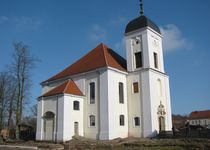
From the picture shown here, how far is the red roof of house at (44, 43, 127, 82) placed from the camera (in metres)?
29.4

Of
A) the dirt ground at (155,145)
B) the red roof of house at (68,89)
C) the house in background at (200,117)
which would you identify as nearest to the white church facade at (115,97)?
the red roof of house at (68,89)

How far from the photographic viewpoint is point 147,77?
93.0 ft

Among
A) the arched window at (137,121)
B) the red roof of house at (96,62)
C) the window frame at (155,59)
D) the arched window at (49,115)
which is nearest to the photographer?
the arched window at (49,115)

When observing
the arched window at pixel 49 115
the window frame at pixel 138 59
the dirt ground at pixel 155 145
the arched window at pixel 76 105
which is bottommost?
the dirt ground at pixel 155 145

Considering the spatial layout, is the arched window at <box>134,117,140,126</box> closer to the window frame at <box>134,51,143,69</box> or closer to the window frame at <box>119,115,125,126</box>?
the window frame at <box>119,115,125,126</box>

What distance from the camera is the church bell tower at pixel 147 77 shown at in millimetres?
27655

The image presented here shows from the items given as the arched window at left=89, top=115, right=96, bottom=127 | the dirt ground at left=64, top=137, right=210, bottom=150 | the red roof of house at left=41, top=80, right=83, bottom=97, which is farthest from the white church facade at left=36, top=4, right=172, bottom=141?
the dirt ground at left=64, top=137, right=210, bottom=150

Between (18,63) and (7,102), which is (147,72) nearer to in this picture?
(18,63)

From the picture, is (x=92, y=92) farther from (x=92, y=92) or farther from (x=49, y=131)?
(x=49, y=131)

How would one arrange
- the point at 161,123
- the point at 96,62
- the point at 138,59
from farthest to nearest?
the point at 138,59, the point at 96,62, the point at 161,123

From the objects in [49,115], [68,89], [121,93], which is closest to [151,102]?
[121,93]

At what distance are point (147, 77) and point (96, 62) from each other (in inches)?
241

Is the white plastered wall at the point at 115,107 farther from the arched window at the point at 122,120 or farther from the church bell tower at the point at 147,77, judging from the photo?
the church bell tower at the point at 147,77

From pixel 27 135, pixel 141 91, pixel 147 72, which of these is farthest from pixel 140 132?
pixel 27 135
